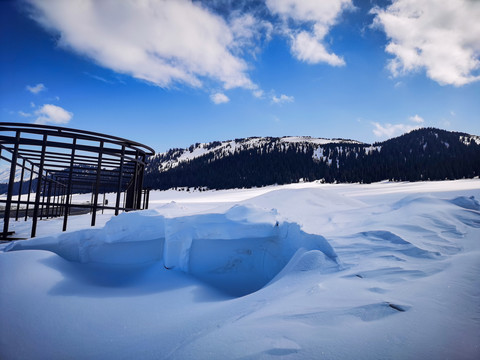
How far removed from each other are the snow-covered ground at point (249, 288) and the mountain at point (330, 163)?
152 ft

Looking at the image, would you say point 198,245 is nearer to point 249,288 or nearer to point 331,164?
point 249,288

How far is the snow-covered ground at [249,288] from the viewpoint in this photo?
4.84 ft

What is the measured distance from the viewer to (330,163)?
7306 cm

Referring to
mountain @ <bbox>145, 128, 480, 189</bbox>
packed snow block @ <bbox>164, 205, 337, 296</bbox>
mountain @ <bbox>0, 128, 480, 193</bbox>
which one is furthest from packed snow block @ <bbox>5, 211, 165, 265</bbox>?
mountain @ <bbox>0, 128, 480, 193</bbox>

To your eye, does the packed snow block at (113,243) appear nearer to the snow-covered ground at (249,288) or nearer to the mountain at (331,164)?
the snow-covered ground at (249,288)

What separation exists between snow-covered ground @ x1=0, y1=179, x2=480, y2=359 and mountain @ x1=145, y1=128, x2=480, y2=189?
46.5 m

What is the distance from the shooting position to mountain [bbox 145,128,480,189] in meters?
47.0

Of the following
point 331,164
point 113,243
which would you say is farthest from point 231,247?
point 331,164

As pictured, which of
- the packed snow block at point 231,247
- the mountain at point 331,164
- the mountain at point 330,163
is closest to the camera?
the packed snow block at point 231,247

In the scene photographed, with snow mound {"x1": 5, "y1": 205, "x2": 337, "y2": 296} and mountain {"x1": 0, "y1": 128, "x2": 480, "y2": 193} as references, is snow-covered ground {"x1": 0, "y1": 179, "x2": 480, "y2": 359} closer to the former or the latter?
snow mound {"x1": 5, "y1": 205, "x2": 337, "y2": 296}

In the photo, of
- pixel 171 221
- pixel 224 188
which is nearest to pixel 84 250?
pixel 171 221

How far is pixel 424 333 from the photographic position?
4.60 ft

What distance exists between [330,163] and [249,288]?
7557 cm

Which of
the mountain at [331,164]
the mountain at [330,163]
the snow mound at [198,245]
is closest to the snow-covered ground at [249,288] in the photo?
the snow mound at [198,245]
